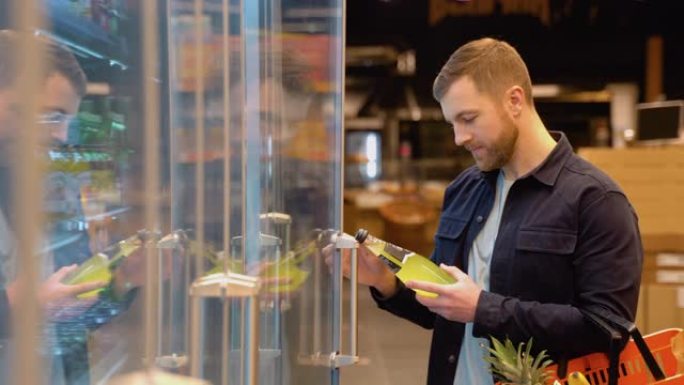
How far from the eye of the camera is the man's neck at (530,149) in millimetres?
1698

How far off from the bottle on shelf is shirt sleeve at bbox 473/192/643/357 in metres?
0.87

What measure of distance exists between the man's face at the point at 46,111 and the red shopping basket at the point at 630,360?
45.3 inches

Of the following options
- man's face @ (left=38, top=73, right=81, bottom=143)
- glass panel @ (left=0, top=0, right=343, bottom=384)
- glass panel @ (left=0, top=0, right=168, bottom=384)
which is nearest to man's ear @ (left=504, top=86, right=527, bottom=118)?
glass panel @ (left=0, top=0, right=343, bottom=384)

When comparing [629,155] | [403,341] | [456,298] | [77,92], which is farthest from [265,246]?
[403,341]

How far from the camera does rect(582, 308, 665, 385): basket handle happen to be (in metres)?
1.45

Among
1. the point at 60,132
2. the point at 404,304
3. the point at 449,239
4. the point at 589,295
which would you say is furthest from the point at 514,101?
the point at 60,132

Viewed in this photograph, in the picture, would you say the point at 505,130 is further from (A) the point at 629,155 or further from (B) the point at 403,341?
(B) the point at 403,341

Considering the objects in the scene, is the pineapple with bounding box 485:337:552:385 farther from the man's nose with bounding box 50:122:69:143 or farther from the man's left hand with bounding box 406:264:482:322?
the man's nose with bounding box 50:122:69:143

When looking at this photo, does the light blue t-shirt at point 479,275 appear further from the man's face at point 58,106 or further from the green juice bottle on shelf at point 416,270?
the man's face at point 58,106

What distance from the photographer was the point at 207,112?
102 cm

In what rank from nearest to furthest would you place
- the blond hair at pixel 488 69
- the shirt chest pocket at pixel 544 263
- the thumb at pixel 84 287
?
1. the thumb at pixel 84 287
2. the shirt chest pocket at pixel 544 263
3. the blond hair at pixel 488 69

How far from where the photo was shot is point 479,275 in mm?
1750

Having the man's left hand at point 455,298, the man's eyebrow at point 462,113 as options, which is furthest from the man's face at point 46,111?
the man's eyebrow at point 462,113

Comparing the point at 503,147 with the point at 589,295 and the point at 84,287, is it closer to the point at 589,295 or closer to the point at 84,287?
the point at 589,295
